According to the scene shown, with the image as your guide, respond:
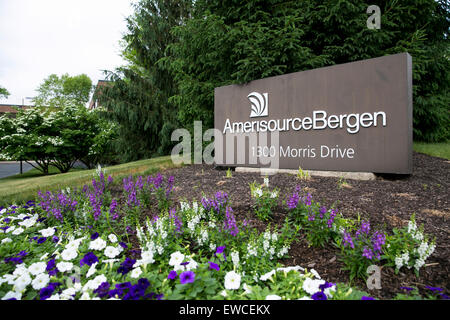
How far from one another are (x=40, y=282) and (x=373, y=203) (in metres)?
3.35

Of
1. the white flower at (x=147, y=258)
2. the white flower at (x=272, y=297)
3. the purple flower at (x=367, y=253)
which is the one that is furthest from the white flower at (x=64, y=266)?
the purple flower at (x=367, y=253)

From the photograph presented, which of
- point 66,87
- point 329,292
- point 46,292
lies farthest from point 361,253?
point 66,87

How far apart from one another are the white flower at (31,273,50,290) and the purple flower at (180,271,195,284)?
89 cm

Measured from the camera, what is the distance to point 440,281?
6.00 ft

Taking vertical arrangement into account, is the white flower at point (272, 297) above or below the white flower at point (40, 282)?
above

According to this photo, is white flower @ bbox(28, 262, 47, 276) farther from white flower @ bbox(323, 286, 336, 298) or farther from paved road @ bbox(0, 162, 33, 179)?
paved road @ bbox(0, 162, 33, 179)

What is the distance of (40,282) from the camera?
1.70 metres

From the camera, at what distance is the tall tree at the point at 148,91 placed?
1087 centimetres

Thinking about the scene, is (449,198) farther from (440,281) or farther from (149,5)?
(149,5)

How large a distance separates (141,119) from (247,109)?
641cm

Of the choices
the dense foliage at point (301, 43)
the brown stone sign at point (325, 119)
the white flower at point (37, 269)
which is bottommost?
the white flower at point (37, 269)

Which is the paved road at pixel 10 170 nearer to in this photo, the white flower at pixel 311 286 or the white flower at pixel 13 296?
the white flower at pixel 13 296

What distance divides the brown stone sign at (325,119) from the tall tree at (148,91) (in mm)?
5237

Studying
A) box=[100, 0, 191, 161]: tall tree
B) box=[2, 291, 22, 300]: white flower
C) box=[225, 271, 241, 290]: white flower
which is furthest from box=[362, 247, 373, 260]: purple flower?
box=[100, 0, 191, 161]: tall tree
